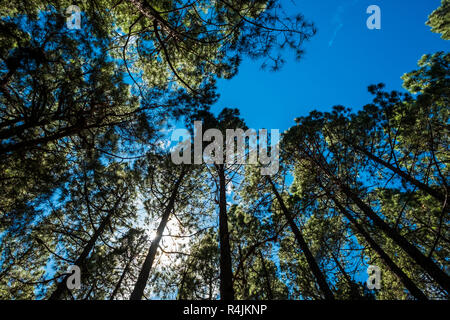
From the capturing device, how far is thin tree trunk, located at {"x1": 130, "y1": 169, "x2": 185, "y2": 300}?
531 cm

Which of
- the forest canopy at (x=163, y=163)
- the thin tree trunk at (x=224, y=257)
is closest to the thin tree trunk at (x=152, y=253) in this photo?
the forest canopy at (x=163, y=163)

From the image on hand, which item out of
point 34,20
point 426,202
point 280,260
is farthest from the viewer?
Answer: point 280,260

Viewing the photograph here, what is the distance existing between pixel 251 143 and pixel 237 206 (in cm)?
311

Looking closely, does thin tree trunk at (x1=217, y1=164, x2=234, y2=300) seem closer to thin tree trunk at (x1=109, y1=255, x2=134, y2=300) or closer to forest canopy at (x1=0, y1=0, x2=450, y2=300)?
forest canopy at (x1=0, y1=0, x2=450, y2=300)

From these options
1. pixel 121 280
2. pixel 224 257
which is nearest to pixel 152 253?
pixel 121 280

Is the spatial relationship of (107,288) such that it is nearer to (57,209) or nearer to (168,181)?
(57,209)

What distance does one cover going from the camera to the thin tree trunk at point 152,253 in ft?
17.4

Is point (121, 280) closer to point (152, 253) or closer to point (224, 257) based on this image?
point (152, 253)

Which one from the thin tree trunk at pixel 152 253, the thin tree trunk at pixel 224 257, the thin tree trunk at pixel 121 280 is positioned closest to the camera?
the thin tree trunk at pixel 224 257

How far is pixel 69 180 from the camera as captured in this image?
5.25 metres

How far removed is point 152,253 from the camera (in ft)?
21.0

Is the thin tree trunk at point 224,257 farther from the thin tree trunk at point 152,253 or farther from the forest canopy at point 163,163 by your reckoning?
the thin tree trunk at point 152,253

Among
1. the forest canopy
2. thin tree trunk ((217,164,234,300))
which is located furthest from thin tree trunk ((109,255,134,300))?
thin tree trunk ((217,164,234,300))

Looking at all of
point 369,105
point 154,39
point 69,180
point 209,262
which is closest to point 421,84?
point 369,105
